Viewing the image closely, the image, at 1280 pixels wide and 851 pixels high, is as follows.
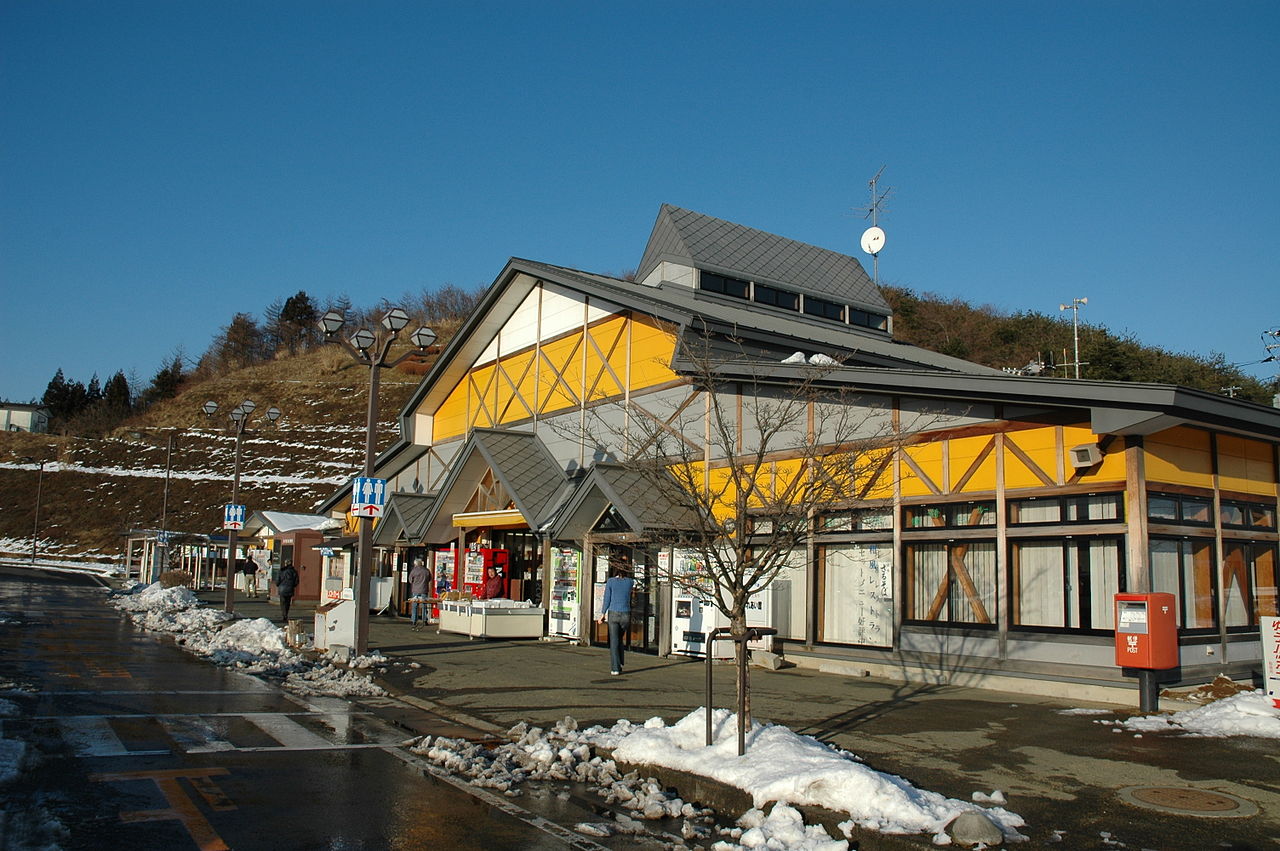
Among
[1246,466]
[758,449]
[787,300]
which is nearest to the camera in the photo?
[1246,466]

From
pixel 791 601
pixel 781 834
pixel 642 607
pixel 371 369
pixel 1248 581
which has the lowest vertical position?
pixel 781 834

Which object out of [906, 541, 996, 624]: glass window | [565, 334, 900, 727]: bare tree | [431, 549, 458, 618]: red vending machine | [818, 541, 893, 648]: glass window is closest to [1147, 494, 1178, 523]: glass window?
[906, 541, 996, 624]: glass window

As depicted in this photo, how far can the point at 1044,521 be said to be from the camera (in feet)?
44.3

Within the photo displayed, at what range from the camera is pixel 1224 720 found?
413 inches

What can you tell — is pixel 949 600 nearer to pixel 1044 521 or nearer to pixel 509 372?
pixel 1044 521

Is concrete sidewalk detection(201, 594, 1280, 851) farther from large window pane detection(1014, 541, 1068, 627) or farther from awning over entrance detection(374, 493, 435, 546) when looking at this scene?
awning over entrance detection(374, 493, 435, 546)

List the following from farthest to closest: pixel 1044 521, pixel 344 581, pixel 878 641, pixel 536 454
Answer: pixel 344 581 < pixel 536 454 < pixel 878 641 < pixel 1044 521

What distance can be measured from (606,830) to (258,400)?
340 feet

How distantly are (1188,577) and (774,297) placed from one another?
54.4 feet

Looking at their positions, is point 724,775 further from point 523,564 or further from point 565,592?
point 523,564

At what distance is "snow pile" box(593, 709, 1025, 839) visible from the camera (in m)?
6.73

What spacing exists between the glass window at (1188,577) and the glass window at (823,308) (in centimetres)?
1682

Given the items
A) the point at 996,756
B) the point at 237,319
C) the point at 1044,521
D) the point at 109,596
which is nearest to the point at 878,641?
the point at 1044,521

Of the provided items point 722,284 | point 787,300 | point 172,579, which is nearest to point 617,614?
point 722,284
